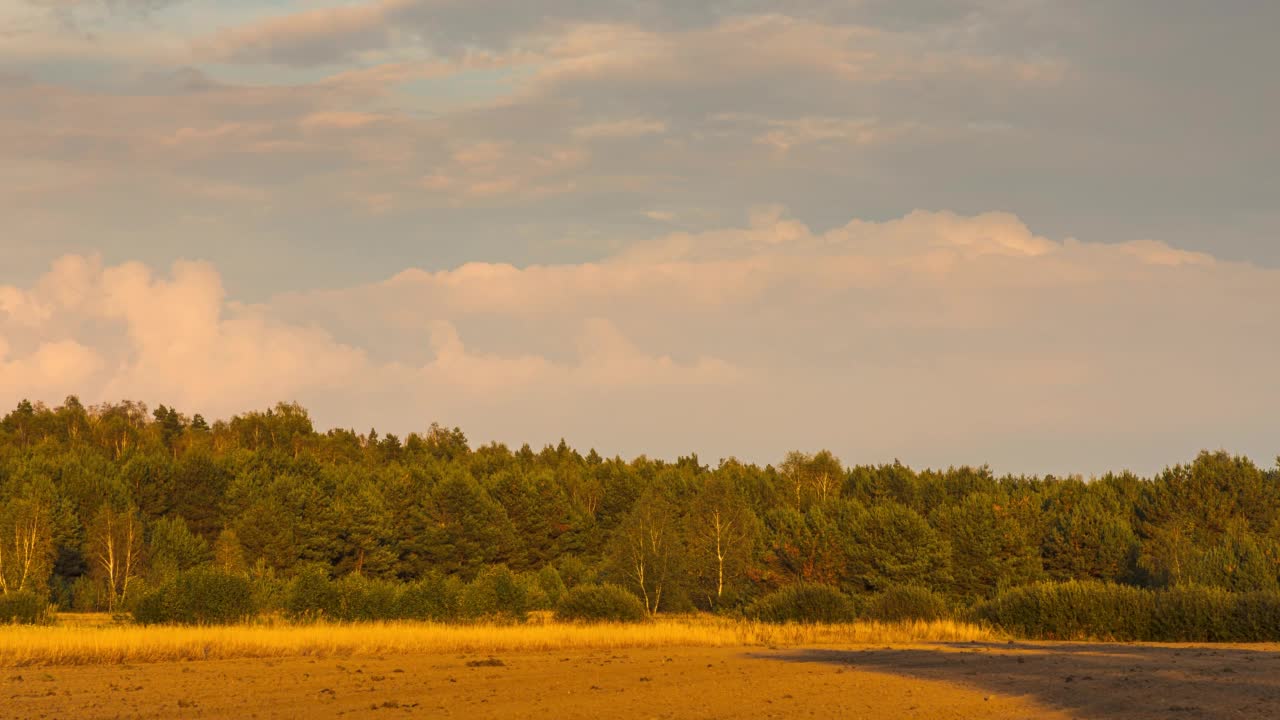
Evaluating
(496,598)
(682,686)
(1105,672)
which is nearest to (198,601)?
(496,598)

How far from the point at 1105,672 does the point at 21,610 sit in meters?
52.8

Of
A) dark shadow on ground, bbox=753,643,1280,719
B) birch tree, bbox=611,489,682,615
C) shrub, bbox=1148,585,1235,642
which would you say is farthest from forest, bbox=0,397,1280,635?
dark shadow on ground, bbox=753,643,1280,719

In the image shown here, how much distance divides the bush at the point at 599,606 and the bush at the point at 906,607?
10.9m

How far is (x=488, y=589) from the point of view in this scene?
69.1 metres

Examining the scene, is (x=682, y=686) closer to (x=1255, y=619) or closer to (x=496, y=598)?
(x=1255, y=619)

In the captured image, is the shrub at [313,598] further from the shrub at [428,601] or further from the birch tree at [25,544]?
the birch tree at [25,544]

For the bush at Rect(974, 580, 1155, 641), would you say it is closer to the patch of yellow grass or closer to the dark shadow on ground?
the patch of yellow grass

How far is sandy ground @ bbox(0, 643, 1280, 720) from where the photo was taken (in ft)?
78.8

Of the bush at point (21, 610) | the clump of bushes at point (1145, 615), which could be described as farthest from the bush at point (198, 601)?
the clump of bushes at point (1145, 615)

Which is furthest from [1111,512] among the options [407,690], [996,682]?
[407,690]

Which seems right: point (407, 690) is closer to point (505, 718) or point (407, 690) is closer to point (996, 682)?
point (505, 718)

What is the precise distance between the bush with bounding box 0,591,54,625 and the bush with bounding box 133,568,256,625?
8.85 meters

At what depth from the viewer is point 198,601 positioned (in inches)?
2226

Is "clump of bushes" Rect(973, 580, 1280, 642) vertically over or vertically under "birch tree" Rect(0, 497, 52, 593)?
under
